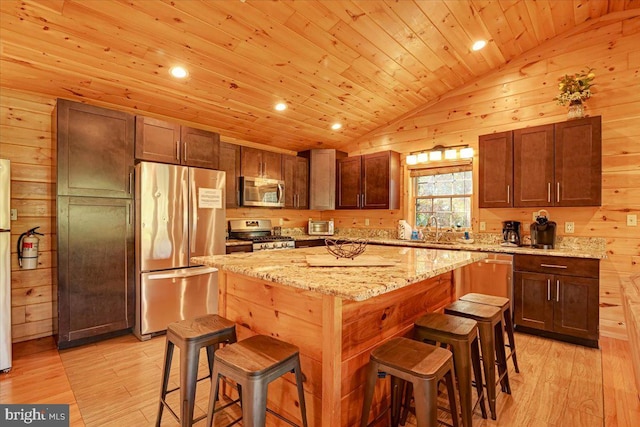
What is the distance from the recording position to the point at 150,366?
8.77 feet

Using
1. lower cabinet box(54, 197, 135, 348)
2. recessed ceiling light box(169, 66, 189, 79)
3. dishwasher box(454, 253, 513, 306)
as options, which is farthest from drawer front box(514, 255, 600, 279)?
lower cabinet box(54, 197, 135, 348)

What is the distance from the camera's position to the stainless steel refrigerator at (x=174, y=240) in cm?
324

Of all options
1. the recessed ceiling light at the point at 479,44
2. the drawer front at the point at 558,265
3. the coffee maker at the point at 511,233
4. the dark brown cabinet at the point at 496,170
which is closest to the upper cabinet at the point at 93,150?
the recessed ceiling light at the point at 479,44

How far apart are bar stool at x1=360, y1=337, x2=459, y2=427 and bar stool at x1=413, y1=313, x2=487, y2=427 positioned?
10 cm

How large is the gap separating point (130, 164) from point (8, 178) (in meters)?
0.97

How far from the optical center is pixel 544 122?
3768 millimetres

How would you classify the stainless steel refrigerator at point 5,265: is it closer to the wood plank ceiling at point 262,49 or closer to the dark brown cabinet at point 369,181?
the wood plank ceiling at point 262,49

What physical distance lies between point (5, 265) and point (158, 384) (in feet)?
4.87

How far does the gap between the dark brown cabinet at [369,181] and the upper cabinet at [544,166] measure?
125 cm

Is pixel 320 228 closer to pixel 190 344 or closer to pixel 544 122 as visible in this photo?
pixel 544 122

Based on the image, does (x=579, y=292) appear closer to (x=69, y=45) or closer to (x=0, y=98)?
(x=69, y=45)

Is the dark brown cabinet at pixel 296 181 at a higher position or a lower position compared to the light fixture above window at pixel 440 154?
lower

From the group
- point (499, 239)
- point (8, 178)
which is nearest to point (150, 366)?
point (8, 178)

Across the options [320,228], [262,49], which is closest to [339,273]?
[262,49]
